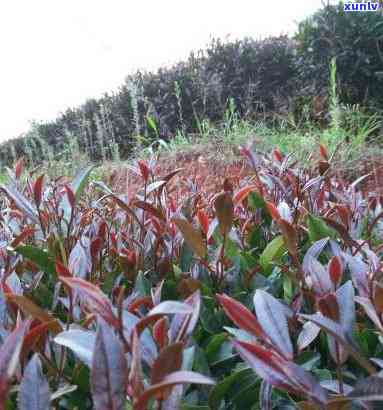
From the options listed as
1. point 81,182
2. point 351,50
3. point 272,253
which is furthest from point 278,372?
point 351,50

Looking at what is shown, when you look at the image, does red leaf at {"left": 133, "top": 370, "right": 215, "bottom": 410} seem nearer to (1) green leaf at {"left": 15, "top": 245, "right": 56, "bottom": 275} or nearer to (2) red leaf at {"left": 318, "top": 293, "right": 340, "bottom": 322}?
(2) red leaf at {"left": 318, "top": 293, "right": 340, "bottom": 322}

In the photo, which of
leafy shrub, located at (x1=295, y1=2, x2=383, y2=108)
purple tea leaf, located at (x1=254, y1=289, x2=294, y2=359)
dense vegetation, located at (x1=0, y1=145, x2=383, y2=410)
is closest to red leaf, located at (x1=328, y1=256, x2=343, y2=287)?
dense vegetation, located at (x1=0, y1=145, x2=383, y2=410)

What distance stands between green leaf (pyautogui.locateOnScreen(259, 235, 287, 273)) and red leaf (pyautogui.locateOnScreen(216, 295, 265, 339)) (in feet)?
1.74

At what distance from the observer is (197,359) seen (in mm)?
846

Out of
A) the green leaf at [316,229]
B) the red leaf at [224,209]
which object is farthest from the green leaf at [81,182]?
the green leaf at [316,229]

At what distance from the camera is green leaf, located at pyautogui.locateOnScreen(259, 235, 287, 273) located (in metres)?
1.19

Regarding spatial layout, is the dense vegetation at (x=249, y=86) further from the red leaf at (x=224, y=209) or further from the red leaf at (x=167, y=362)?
the red leaf at (x=167, y=362)

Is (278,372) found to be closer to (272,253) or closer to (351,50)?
(272,253)

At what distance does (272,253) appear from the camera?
120cm

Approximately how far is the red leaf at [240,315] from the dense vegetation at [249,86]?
6.91 metres

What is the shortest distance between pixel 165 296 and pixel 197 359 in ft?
1.06

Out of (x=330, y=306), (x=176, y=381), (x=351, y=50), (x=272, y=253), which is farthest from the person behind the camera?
(x=351, y=50)

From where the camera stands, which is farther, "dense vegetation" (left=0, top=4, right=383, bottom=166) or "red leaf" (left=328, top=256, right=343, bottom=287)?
"dense vegetation" (left=0, top=4, right=383, bottom=166)

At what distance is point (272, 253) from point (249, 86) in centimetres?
824
